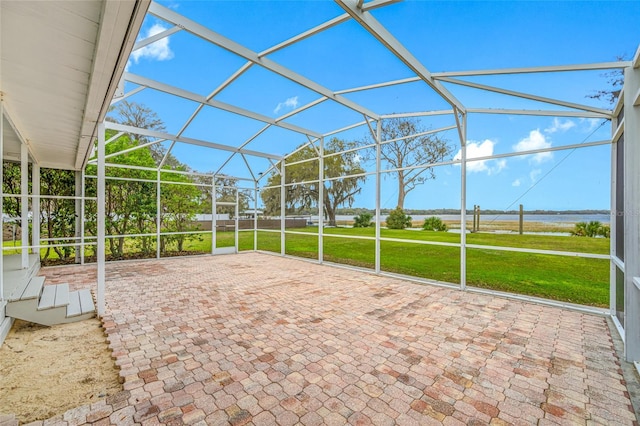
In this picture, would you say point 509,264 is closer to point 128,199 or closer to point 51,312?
point 51,312

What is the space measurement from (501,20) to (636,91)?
2226mm

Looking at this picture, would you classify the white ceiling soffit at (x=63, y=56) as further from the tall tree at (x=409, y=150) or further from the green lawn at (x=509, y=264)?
the green lawn at (x=509, y=264)

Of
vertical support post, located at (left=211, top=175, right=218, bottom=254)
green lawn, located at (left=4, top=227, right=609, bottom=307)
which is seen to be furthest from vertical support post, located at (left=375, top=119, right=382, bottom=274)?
vertical support post, located at (left=211, top=175, right=218, bottom=254)

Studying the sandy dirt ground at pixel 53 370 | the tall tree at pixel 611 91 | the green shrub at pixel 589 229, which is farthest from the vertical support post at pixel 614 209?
the sandy dirt ground at pixel 53 370

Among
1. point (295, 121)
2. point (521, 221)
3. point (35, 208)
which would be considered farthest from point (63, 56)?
point (521, 221)

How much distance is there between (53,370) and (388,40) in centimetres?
454

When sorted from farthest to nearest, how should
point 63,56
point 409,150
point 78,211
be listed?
point 78,211
point 409,150
point 63,56

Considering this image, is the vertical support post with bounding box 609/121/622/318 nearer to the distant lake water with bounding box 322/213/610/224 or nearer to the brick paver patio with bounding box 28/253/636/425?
the brick paver patio with bounding box 28/253/636/425

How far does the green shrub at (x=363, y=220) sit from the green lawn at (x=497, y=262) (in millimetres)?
164

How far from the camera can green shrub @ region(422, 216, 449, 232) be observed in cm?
677

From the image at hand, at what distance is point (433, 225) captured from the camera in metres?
6.88

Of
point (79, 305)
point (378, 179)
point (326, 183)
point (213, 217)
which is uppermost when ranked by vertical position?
point (326, 183)

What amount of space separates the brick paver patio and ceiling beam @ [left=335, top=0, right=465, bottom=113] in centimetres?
318

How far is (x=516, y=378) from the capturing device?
225 centimetres
